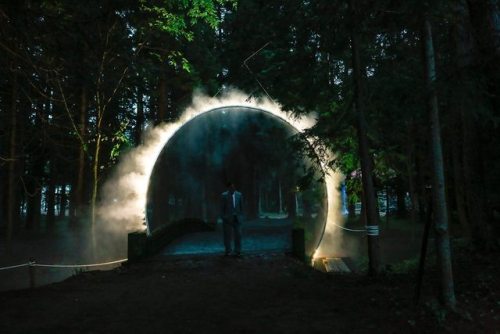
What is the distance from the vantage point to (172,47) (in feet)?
58.5

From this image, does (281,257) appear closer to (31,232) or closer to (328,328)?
(328,328)

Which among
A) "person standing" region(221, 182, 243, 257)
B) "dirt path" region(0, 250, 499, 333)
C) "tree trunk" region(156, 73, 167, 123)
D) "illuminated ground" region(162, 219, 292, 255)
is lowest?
"dirt path" region(0, 250, 499, 333)

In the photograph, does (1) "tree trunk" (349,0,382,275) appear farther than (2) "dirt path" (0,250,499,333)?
Yes

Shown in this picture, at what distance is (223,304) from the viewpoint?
7.60m

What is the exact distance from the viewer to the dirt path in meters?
6.16

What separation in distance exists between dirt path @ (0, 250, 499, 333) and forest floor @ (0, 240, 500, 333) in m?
0.01

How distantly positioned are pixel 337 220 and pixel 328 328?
9.86 meters

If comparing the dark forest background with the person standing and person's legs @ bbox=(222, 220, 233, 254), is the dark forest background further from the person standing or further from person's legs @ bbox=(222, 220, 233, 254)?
person's legs @ bbox=(222, 220, 233, 254)

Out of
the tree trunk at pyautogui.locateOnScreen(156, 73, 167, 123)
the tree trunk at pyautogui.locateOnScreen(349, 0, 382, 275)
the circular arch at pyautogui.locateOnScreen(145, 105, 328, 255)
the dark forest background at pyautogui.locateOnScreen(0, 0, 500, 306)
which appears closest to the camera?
the dark forest background at pyautogui.locateOnScreen(0, 0, 500, 306)

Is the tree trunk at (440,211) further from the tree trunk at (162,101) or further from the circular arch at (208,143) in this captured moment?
the tree trunk at (162,101)

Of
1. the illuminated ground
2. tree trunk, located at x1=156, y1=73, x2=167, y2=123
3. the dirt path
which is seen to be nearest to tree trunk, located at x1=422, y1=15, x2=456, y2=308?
the dirt path

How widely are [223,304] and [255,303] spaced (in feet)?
1.71

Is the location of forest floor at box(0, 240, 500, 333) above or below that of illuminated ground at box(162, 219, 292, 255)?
below

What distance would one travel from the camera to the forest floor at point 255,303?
6117 mm
